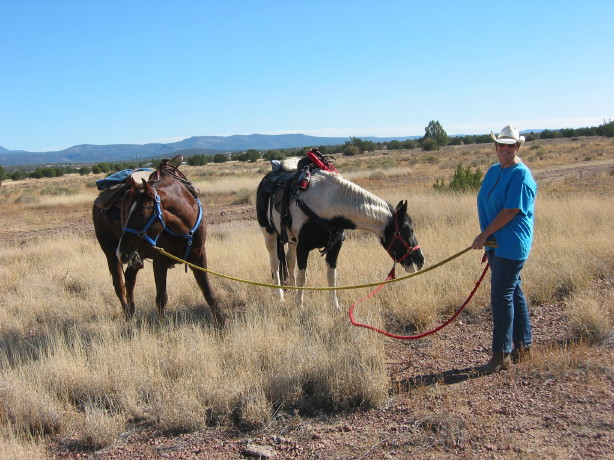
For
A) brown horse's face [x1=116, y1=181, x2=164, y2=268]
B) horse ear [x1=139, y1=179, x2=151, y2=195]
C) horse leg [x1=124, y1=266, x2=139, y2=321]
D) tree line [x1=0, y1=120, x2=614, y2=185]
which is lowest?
horse leg [x1=124, y1=266, x2=139, y2=321]

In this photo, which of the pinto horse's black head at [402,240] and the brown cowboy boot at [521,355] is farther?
the pinto horse's black head at [402,240]

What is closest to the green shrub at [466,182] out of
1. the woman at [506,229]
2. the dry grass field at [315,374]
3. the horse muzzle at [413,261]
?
the dry grass field at [315,374]

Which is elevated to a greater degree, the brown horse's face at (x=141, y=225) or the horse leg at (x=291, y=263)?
the brown horse's face at (x=141, y=225)

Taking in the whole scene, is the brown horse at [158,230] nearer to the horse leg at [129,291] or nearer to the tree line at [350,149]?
the horse leg at [129,291]

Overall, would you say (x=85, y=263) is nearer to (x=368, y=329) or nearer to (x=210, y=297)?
(x=210, y=297)

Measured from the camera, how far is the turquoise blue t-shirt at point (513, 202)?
389 centimetres

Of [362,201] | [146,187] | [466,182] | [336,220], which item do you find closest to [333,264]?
[336,220]

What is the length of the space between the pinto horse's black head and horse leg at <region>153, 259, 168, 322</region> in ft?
8.22

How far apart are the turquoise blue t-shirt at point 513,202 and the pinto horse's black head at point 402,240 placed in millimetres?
1259

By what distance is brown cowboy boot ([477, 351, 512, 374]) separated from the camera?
13.7 feet

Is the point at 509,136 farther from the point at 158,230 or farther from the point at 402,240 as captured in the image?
the point at 158,230

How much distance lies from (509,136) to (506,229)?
76 cm

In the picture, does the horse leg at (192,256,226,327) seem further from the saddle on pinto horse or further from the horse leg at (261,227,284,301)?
the horse leg at (261,227,284,301)

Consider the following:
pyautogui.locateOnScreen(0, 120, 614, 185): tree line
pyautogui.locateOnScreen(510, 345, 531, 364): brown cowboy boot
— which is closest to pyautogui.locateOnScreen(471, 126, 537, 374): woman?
pyautogui.locateOnScreen(510, 345, 531, 364): brown cowboy boot
